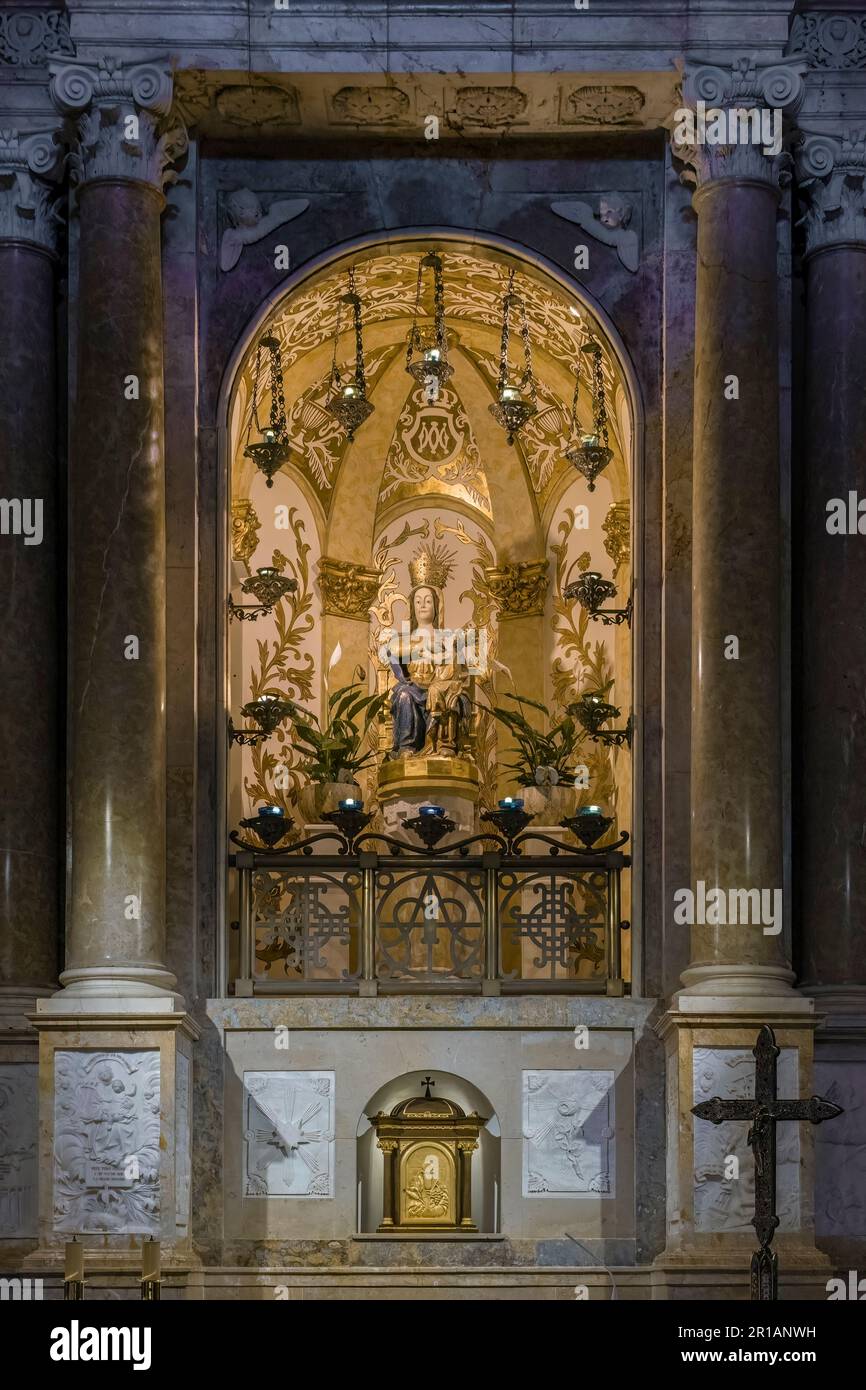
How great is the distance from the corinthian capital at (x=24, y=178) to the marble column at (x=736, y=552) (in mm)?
4522

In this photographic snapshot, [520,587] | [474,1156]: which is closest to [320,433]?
[520,587]

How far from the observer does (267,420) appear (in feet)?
→ 79.5

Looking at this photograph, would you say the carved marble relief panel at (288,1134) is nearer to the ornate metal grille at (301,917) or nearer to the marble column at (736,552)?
the ornate metal grille at (301,917)

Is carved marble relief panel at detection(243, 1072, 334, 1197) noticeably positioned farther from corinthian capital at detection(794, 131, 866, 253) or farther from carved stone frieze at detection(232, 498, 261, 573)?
corinthian capital at detection(794, 131, 866, 253)

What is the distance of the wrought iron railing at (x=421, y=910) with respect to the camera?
778 inches

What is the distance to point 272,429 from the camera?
21156 mm

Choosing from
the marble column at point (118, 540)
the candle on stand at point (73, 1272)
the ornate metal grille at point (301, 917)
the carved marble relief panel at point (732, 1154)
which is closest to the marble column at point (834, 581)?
the carved marble relief panel at point (732, 1154)

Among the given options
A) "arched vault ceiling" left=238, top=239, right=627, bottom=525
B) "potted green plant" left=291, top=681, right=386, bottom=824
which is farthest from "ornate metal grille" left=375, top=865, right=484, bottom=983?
"arched vault ceiling" left=238, top=239, right=627, bottom=525

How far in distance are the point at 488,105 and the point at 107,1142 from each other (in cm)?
783

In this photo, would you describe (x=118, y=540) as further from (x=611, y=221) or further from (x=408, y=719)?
(x=408, y=719)

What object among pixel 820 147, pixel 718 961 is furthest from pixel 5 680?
pixel 820 147
